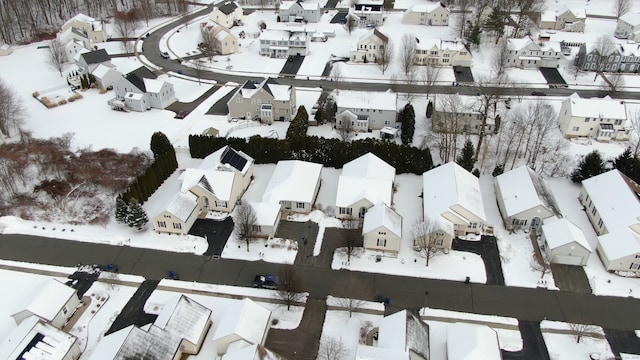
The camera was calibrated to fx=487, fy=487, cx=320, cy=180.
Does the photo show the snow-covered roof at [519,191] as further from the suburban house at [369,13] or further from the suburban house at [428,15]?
the suburban house at [369,13]

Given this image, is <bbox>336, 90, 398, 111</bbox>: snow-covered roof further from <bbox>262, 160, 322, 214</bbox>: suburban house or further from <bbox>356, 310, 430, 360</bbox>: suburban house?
<bbox>356, 310, 430, 360</bbox>: suburban house

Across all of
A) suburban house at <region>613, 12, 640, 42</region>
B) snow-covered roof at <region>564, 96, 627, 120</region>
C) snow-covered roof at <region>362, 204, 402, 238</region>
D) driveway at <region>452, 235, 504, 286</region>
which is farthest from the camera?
suburban house at <region>613, 12, 640, 42</region>

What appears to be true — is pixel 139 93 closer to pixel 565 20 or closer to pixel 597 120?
pixel 597 120

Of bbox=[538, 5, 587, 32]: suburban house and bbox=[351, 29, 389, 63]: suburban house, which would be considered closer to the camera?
bbox=[351, 29, 389, 63]: suburban house

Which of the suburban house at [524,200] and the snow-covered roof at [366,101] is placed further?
the snow-covered roof at [366,101]

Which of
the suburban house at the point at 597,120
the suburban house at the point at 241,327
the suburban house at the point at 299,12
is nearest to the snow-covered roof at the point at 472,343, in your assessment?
the suburban house at the point at 241,327

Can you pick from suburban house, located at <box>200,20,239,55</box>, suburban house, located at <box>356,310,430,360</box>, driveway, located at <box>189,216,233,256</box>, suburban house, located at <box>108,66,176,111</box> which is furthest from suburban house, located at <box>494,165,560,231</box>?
suburban house, located at <box>200,20,239,55</box>

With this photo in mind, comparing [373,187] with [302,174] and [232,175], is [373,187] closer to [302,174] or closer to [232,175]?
[302,174]
